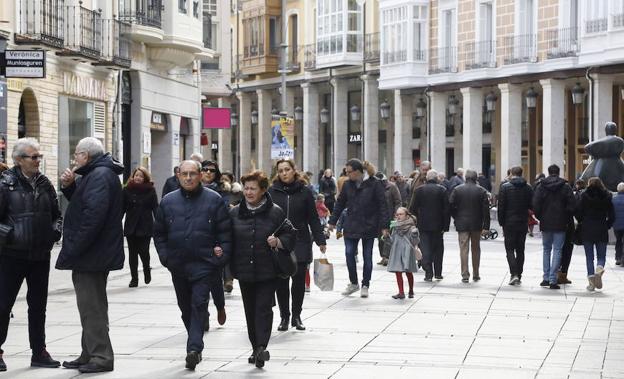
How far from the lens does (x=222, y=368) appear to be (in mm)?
12266

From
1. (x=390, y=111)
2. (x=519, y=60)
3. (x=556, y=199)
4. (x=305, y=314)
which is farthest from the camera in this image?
(x=390, y=111)

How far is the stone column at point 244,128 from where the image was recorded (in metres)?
77.6

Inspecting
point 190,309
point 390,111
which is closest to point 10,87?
point 190,309

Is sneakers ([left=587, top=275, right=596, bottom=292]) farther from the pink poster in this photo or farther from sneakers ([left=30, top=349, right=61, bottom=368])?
the pink poster

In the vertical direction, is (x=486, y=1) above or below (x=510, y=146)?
above

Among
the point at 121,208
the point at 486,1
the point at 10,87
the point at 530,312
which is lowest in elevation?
the point at 530,312

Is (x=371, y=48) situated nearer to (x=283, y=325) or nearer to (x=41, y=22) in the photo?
(x=41, y=22)

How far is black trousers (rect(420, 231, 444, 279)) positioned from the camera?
22.8 meters

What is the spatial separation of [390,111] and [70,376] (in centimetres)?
5477

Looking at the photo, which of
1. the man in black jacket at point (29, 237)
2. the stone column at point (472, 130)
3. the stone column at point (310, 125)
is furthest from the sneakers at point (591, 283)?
the stone column at point (310, 125)

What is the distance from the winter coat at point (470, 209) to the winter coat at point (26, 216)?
37.7 feet

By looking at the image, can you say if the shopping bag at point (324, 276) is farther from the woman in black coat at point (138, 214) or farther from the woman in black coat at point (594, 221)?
the woman in black coat at point (594, 221)

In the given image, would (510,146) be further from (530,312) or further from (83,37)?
(530,312)

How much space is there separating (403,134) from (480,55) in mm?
7362
